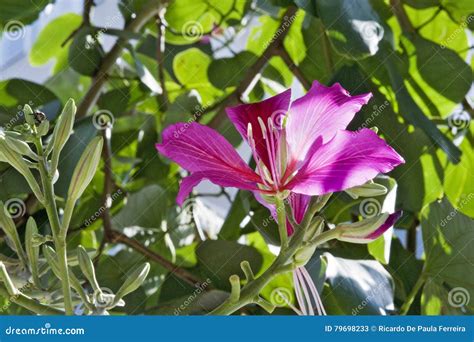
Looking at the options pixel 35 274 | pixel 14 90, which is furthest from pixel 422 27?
pixel 35 274

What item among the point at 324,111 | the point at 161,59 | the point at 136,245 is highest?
the point at 324,111

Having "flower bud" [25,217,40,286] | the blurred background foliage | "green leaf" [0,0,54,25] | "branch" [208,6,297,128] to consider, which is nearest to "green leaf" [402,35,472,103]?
the blurred background foliage

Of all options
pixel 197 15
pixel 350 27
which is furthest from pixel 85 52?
pixel 350 27

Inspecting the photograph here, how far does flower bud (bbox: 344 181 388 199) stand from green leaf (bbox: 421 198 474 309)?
0.26 metres

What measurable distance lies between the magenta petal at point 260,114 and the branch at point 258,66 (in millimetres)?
322

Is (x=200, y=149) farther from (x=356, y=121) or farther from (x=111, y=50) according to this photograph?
(x=111, y=50)

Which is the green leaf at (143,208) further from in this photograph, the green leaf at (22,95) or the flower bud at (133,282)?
the flower bud at (133,282)

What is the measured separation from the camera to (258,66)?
701 millimetres

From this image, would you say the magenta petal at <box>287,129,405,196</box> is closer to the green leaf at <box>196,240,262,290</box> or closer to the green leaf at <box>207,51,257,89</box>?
the green leaf at <box>196,240,262,290</box>

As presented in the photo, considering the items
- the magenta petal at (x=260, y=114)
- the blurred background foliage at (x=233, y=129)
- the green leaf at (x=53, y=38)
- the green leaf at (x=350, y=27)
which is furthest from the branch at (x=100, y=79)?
the magenta petal at (x=260, y=114)

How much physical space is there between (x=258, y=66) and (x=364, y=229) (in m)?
0.40

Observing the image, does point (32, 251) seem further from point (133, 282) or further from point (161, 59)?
point (161, 59)

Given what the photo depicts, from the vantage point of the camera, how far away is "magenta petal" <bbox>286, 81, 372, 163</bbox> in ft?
1.12

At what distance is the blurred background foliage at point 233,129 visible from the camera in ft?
1.79
